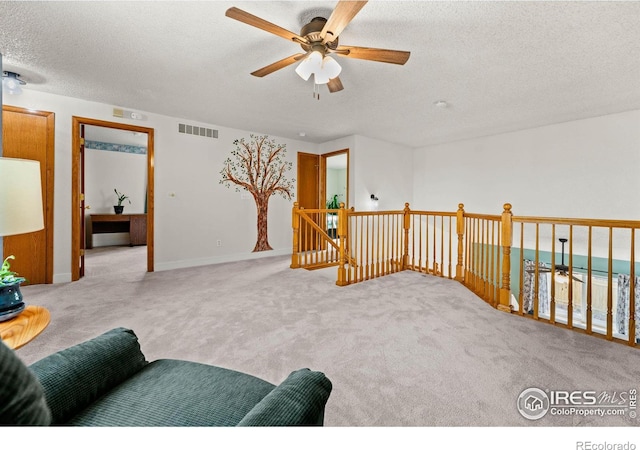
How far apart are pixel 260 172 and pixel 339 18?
3989 millimetres

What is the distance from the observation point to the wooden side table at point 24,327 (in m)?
1.09

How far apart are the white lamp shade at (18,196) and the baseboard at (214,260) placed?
11.3 ft

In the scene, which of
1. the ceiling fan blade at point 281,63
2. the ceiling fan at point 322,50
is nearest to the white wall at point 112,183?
the ceiling fan blade at point 281,63

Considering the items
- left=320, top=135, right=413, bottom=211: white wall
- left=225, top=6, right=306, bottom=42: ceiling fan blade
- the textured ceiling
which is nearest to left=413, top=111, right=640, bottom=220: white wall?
the textured ceiling

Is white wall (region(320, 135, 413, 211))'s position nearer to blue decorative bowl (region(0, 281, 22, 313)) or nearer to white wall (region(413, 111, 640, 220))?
white wall (region(413, 111, 640, 220))

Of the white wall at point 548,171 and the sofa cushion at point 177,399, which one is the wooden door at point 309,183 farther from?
the sofa cushion at point 177,399

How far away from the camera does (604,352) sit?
192 centimetres

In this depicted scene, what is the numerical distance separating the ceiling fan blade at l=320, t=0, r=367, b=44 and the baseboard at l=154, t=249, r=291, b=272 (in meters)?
4.05

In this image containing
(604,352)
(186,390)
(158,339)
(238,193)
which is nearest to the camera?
(186,390)

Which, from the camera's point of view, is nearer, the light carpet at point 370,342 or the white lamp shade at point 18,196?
the white lamp shade at point 18,196

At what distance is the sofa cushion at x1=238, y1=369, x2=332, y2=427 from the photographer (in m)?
0.68

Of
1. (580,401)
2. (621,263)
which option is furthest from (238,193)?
(621,263)

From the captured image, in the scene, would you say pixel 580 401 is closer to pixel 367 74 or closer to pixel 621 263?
pixel 367 74

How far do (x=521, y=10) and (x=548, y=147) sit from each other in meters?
3.73
